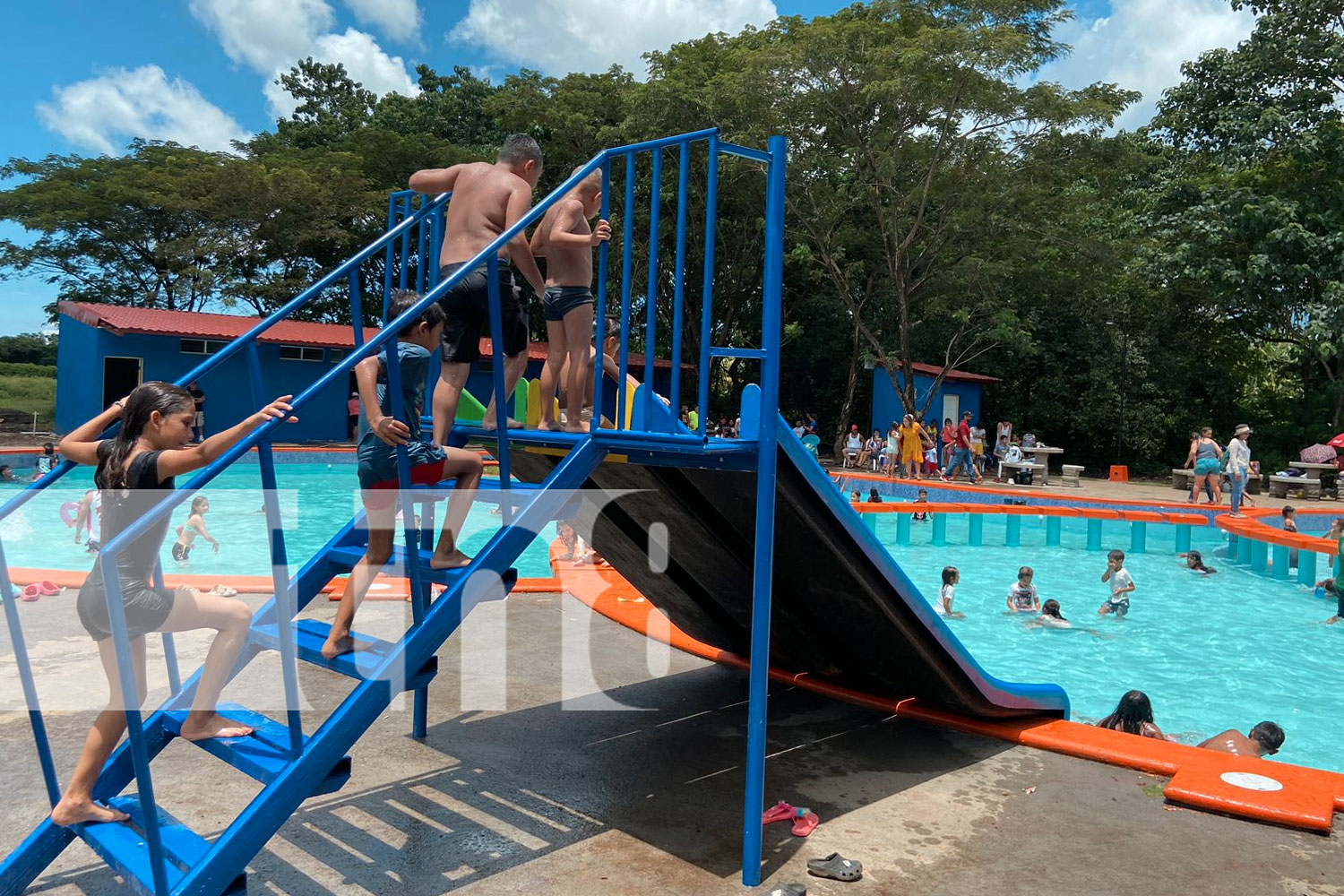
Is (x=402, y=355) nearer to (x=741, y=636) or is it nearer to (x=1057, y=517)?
(x=741, y=636)

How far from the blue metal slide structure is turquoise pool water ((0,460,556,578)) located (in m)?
6.92

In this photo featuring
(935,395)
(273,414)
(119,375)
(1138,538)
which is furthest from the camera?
(935,395)

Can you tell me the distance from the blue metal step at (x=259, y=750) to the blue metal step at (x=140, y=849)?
0.29 meters

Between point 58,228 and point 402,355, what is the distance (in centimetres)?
3860

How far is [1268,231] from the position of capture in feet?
95.5

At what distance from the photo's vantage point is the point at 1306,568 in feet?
51.7

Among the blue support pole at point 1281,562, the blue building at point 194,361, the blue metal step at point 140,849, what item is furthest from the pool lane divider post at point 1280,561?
the blue building at point 194,361

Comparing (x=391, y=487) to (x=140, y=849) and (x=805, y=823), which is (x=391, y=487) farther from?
(x=805, y=823)

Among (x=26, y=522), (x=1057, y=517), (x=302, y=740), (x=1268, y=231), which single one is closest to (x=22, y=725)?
(x=302, y=740)

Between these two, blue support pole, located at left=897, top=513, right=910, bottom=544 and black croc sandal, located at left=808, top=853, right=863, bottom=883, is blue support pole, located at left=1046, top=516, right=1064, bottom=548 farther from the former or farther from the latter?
black croc sandal, located at left=808, top=853, right=863, bottom=883

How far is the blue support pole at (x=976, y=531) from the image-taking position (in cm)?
1931

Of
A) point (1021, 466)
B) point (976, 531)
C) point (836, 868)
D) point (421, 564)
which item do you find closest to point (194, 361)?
point (976, 531)

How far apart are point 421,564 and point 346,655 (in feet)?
1.72

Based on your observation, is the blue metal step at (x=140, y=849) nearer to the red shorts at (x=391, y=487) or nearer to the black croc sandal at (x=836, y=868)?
the red shorts at (x=391, y=487)
